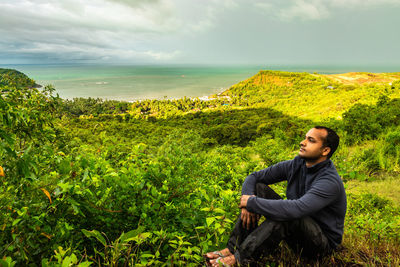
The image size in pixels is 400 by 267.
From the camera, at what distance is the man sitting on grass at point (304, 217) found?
6.52ft

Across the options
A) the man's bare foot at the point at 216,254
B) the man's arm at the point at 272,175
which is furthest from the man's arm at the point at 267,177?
the man's bare foot at the point at 216,254

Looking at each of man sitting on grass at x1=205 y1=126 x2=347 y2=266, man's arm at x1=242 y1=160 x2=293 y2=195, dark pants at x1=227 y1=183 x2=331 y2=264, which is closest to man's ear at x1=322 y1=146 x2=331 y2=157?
man sitting on grass at x1=205 y1=126 x2=347 y2=266

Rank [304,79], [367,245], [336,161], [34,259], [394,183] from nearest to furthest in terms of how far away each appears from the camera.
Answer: [34,259], [367,245], [394,183], [336,161], [304,79]

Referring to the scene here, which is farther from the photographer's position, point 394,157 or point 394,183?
point 394,157

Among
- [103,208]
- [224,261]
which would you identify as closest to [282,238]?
[224,261]

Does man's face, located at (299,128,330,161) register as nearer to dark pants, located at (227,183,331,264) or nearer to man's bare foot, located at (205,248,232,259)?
dark pants, located at (227,183,331,264)

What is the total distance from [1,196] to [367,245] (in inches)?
138

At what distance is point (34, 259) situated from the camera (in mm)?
1568

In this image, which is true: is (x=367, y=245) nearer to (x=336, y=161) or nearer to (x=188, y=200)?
(x=188, y=200)

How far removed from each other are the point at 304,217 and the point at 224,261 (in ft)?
2.82

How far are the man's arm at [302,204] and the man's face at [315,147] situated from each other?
0.91ft

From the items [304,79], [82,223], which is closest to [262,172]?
[82,223]

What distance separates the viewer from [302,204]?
198 cm

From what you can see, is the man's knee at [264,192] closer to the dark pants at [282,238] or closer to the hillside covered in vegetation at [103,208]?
the hillside covered in vegetation at [103,208]
